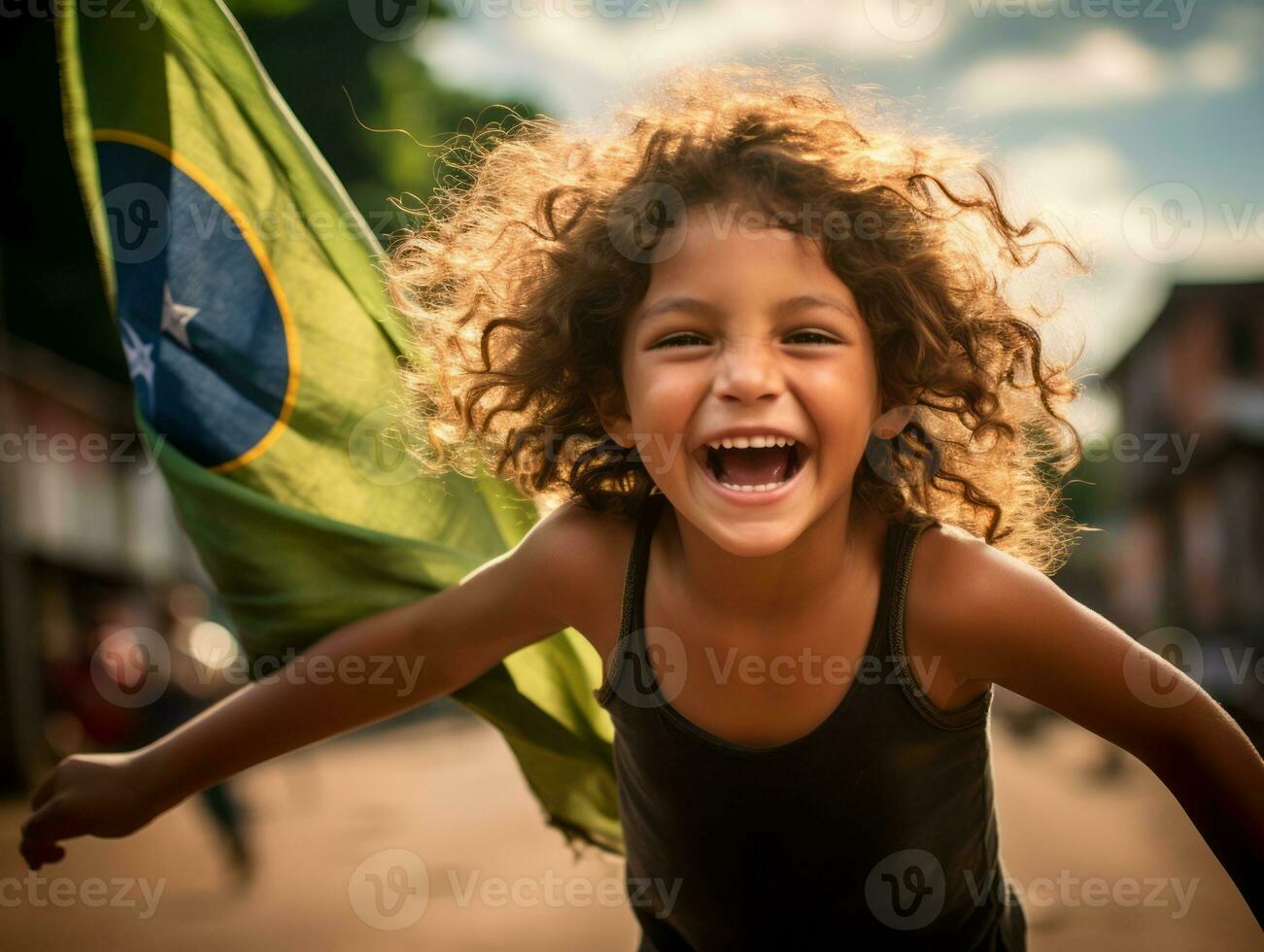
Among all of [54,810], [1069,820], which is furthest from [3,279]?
[54,810]

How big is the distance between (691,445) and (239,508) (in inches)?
55.7

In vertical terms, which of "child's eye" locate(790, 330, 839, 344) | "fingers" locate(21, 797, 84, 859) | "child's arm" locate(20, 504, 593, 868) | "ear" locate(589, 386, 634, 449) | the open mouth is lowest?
"fingers" locate(21, 797, 84, 859)

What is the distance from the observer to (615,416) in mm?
2732

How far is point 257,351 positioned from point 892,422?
1747 millimetres

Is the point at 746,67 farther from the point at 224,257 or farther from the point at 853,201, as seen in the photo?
the point at 224,257

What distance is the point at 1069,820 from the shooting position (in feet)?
31.8

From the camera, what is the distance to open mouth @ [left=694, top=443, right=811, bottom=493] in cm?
238

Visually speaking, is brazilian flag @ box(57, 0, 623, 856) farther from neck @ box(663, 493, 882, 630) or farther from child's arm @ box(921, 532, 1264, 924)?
child's arm @ box(921, 532, 1264, 924)
